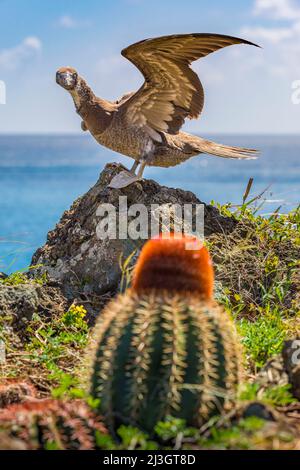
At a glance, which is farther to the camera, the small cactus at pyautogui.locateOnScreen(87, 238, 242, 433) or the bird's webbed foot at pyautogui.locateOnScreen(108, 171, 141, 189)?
the bird's webbed foot at pyautogui.locateOnScreen(108, 171, 141, 189)

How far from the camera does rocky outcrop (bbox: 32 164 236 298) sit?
5039mm

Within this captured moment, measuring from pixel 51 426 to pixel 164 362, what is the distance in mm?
414

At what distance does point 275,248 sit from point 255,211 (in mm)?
505

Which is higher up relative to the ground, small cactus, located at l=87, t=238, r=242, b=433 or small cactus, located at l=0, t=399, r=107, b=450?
small cactus, located at l=87, t=238, r=242, b=433

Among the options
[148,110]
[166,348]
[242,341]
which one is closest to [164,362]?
[166,348]

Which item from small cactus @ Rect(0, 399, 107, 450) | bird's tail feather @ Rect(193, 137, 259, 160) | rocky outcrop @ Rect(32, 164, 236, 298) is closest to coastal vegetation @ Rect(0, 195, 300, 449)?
small cactus @ Rect(0, 399, 107, 450)

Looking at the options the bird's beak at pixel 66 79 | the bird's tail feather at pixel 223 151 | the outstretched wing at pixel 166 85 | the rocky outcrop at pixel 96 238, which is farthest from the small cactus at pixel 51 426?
the bird's tail feather at pixel 223 151

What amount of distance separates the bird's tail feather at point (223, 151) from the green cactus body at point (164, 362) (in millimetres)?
3481

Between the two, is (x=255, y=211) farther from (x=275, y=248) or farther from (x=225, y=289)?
(x=225, y=289)

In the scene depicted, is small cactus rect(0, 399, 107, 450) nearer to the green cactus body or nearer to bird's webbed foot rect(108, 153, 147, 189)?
the green cactus body

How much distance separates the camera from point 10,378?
12.0 feet

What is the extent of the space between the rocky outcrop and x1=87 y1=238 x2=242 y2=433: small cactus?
2301 mm
